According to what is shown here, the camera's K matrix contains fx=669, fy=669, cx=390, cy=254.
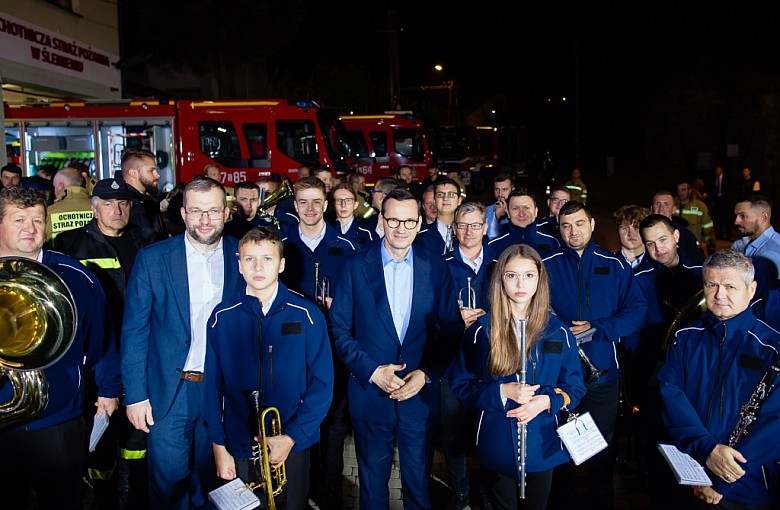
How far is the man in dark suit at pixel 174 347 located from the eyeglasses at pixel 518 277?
1594 mm

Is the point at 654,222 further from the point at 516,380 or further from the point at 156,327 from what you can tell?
the point at 156,327

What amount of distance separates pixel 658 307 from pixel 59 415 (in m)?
3.97

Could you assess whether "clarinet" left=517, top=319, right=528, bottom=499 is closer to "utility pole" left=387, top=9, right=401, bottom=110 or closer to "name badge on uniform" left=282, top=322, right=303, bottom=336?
"name badge on uniform" left=282, top=322, right=303, bottom=336

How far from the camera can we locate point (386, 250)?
13.4 ft

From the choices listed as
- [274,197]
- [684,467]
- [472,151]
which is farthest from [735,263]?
[472,151]

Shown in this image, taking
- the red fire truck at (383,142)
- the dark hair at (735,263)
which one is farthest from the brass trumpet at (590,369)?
the red fire truck at (383,142)

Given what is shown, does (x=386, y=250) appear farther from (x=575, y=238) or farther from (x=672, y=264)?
(x=672, y=264)

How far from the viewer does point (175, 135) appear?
14.6 m

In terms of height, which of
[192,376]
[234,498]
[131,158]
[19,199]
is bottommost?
[234,498]

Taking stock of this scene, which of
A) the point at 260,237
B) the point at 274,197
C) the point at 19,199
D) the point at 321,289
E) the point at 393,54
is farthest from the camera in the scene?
the point at 393,54

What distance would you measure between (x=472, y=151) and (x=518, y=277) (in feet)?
86.5

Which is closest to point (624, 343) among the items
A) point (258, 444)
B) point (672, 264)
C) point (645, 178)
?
point (672, 264)

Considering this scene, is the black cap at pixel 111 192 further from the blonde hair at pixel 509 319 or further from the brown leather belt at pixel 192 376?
the blonde hair at pixel 509 319

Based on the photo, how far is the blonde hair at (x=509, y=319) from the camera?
11.4ft
